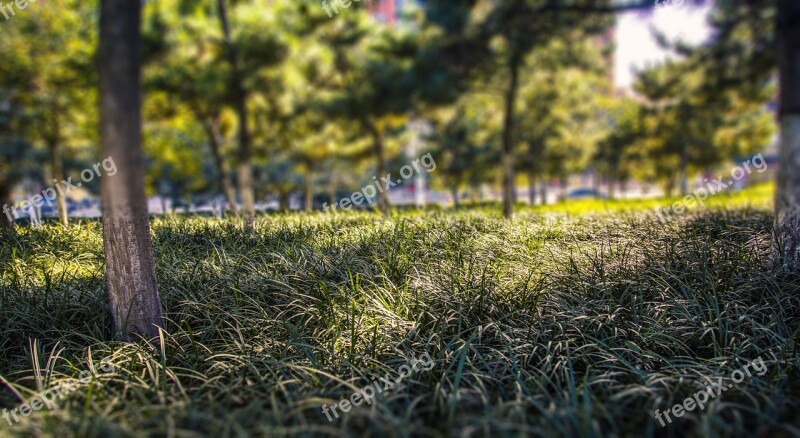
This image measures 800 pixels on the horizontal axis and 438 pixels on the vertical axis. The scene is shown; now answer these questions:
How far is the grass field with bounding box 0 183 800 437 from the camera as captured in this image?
213 cm

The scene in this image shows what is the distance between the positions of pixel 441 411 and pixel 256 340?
1671mm

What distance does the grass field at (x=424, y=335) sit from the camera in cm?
213

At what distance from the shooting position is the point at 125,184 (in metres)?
3.20

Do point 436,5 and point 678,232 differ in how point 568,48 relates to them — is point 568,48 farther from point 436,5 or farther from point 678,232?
point 678,232

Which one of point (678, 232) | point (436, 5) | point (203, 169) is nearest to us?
point (678, 232)

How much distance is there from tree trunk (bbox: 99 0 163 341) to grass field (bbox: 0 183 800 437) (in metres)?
0.25

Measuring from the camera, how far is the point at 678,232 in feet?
16.5

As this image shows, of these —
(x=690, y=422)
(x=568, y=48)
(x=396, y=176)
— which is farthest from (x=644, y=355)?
(x=396, y=176)
